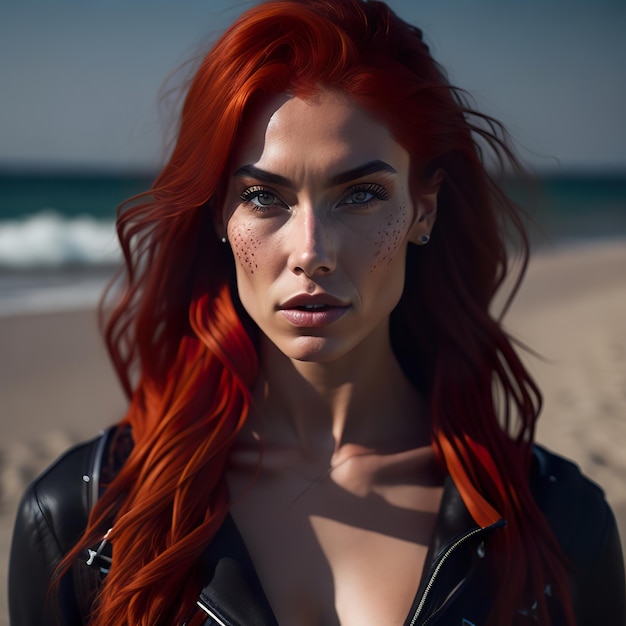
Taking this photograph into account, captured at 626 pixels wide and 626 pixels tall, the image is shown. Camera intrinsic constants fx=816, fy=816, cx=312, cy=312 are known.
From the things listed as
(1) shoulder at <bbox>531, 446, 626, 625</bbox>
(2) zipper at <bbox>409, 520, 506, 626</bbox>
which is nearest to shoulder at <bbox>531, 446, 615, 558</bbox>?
(1) shoulder at <bbox>531, 446, 626, 625</bbox>

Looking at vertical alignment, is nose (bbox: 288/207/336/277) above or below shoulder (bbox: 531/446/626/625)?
above

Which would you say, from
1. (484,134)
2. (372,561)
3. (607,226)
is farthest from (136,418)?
(607,226)

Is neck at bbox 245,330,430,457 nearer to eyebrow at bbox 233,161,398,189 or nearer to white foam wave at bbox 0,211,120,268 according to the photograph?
eyebrow at bbox 233,161,398,189

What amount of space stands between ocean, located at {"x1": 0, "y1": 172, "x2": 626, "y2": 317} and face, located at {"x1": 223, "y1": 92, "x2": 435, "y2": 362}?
510 mm

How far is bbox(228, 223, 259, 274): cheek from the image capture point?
1.68 metres

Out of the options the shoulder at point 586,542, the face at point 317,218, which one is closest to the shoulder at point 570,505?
the shoulder at point 586,542

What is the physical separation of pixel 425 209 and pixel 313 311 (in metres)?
0.40

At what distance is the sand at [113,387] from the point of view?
447 centimetres

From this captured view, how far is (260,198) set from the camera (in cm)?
167

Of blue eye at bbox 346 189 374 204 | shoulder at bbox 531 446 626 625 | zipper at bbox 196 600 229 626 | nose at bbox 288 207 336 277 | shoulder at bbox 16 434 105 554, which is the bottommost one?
zipper at bbox 196 600 229 626

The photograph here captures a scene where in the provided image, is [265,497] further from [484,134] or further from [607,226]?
[607,226]

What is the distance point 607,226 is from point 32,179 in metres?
20.2

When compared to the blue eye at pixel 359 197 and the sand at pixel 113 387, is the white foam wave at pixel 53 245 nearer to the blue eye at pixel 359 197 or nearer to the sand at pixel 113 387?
the sand at pixel 113 387

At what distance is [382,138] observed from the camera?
165cm
